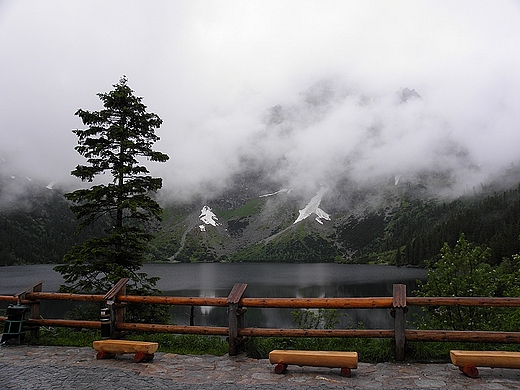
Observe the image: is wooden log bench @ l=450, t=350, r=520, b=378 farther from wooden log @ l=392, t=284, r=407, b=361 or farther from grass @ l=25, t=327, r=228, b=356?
grass @ l=25, t=327, r=228, b=356

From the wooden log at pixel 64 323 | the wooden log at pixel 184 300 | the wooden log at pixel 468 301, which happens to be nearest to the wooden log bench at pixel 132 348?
the wooden log at pixel 184 300

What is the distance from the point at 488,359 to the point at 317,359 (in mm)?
3256

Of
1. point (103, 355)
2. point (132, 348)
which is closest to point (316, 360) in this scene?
point (132, 348)

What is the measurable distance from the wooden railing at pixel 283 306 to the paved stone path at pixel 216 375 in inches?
25.1

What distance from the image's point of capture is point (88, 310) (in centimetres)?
1642

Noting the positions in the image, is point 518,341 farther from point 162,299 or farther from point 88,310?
point 88,310

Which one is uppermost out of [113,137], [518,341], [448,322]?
[113,137]

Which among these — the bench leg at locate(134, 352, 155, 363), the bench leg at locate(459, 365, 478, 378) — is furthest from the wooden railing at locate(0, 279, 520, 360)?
the bench leg at locate(134, 352, 155, 363)

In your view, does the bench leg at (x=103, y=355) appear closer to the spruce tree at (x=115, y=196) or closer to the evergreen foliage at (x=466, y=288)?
the spruce tree at (x=115, y=196)

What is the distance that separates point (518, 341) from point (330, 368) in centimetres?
405

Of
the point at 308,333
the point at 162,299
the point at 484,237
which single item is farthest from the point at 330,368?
the point at 484,237

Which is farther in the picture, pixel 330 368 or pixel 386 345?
pixel 386 345

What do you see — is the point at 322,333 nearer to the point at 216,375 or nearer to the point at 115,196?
the point at 216,375

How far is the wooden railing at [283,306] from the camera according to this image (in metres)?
9.03
